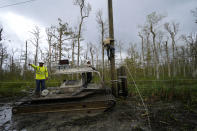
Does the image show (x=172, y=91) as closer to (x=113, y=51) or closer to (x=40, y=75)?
(x=113, y=51)

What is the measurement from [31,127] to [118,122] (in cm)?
264

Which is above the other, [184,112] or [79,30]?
[79,30]

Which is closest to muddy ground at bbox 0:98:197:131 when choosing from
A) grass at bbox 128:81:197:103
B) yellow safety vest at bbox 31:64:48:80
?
grass at bbox 128:81:197:103

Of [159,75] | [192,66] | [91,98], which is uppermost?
[192,66]

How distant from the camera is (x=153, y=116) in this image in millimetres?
3393

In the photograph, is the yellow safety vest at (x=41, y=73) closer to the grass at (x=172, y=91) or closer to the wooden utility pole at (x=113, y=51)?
the wooden utility pole at (x=113, y=51)

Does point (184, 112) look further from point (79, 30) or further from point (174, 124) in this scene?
point (79, 30)

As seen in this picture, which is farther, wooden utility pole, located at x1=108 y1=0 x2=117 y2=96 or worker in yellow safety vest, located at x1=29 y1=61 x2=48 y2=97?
wooden utility pole, located at x1=108 y1=0 x2=117 y2=96

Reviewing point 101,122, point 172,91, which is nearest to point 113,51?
point 101,122

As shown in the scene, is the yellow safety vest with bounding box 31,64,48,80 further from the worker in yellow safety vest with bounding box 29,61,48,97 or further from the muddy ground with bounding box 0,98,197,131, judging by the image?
the muddy ground with bounding box 0,98,197,131

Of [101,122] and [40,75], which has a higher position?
[40,75]

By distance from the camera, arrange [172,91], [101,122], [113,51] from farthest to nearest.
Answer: [113,51] < [172,91] < [101,122]

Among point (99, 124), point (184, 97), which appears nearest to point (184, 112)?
point (184, 97)

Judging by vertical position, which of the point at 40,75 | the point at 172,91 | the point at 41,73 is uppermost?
the point at 41,73
